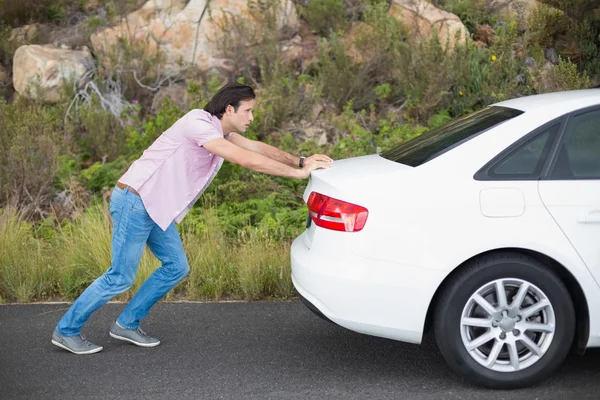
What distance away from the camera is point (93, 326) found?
21.7 ft

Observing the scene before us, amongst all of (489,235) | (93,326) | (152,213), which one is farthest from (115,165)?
(489,235)

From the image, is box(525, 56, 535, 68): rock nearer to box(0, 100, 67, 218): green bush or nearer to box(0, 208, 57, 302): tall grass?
box(0, 100, 67, 218): green bush

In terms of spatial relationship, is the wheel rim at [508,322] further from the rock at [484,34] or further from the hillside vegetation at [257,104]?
the rock at [484,34]

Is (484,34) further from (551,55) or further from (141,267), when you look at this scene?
(141,267)

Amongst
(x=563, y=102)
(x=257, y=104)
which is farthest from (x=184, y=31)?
(x=563, y=102)

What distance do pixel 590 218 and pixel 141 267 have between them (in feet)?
12.9

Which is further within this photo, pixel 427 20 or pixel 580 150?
pixel 427 20

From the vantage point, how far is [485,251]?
4.74 m

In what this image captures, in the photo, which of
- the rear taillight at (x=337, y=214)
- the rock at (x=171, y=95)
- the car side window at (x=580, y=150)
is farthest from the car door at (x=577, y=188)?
the rock at (x=171, y=95)

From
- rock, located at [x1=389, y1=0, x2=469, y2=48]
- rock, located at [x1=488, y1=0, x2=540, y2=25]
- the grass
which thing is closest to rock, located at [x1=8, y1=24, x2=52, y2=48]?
rock, located at [x1=389, y1=0, x2=469, y2=48]

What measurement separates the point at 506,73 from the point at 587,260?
7133 millimetres

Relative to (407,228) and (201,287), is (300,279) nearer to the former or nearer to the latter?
(407,228)

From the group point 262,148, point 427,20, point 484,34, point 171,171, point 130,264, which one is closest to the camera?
point 171,171

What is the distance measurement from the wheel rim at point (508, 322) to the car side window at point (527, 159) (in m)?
0.56
